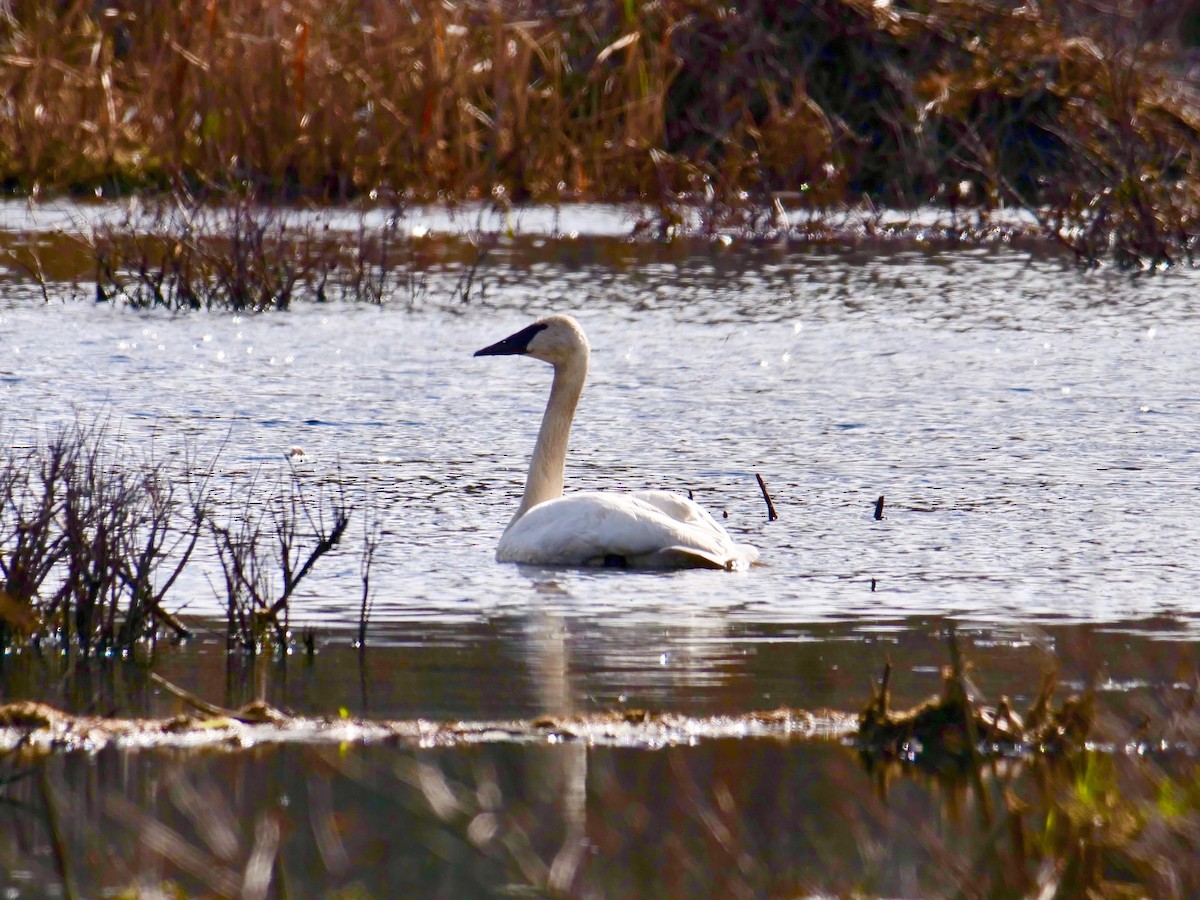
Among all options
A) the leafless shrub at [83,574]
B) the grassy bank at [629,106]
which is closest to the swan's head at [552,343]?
the leafless shrub at [83,574]

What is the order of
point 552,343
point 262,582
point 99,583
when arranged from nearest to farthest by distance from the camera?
point 99,583
point 262,582
point 552,343

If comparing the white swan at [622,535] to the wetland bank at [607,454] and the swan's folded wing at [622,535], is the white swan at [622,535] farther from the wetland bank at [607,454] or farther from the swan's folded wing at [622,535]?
the wetland bank at [607,454]

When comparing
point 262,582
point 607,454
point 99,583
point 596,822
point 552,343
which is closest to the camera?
point 596,822

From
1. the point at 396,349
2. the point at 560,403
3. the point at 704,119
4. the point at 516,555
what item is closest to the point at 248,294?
the point at 396,349

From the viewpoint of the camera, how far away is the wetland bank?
4.68 metres

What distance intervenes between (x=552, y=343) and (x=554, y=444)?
0.62 metres

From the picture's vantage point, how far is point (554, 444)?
876 cm

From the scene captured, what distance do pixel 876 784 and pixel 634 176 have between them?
56.1 ft

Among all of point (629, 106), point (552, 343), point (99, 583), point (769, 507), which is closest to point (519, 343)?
point (552, 343)

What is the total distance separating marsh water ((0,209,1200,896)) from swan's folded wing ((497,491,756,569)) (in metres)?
0.10

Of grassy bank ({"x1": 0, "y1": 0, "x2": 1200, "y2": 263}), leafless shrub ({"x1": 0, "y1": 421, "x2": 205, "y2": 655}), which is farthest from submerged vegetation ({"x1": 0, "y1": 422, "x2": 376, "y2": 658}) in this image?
grassy bank ({"x1": 0, "y1": 0, "x2": 1200, "y2": 263})

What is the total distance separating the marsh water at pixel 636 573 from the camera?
455 centimetres

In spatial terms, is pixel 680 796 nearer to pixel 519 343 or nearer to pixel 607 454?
pixel 519 343

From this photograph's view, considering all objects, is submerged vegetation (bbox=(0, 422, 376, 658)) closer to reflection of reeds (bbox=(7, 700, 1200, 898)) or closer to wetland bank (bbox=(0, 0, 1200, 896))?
wetland bank (bbox=(0, 0, 1200, 896))
